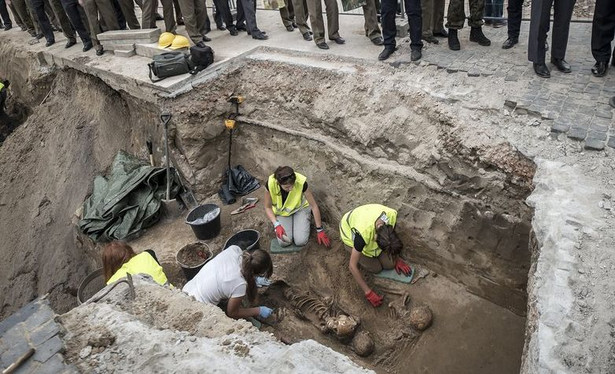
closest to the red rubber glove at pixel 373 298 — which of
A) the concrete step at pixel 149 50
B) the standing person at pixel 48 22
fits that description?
the concrete step at pixel 149 50

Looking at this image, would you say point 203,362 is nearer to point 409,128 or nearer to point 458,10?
point 409,128

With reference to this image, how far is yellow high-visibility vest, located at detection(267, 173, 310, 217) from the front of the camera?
18.4 ft

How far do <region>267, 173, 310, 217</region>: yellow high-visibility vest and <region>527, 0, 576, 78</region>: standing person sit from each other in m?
2.97

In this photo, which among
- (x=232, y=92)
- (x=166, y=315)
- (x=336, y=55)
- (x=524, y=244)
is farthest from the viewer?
(x=232, y=92)

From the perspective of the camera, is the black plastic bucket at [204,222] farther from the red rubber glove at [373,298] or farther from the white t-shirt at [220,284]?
the red rubber glove at [373,298]

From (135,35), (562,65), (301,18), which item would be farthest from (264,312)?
(135,35)

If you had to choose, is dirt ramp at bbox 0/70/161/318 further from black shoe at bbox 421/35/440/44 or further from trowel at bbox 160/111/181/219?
Result: black shoe at bbox 421/35/440/44

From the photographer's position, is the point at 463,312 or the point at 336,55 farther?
the point at 336,55

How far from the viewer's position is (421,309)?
482 centimetres

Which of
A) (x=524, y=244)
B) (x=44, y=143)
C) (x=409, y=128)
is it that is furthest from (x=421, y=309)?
(x=44, y=143)

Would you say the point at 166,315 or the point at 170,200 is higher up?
the point at 166,315

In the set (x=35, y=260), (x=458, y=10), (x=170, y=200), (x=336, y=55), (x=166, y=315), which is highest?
(x=458, y=10)

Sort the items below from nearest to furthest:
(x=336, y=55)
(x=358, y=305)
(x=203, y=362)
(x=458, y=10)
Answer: (x=203, y=362), (x=358, y=305), (x=458, y=10), (x=336, y=55)

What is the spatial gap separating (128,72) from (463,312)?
6001 millimetres
